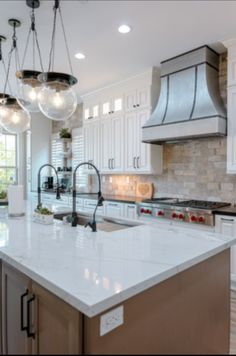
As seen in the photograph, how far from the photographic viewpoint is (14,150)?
684 centimetres

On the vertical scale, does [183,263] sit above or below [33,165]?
below

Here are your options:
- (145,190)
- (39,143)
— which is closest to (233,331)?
(145,190)

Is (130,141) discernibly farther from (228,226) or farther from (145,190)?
(228,226)

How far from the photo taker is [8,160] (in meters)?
6.72

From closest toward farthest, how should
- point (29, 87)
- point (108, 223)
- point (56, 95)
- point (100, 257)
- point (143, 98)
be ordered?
point (100, 257) → point (56, 95) → point (108, 223) → point (29, 87) → point (143, 98)

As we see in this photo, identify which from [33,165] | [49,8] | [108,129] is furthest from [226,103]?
[33,165]

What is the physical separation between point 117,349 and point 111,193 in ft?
14.6

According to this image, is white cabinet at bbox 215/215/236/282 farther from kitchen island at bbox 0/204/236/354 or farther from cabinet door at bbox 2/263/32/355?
cabinet door at bbox 2/263/32/355

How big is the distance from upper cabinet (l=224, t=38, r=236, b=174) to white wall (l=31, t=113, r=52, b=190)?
190 inches

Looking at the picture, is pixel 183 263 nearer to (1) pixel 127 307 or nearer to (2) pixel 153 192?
(1) pixel 127 307

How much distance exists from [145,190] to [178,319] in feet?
11.4

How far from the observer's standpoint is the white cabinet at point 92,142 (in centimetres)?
532

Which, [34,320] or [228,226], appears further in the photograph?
[228,226]

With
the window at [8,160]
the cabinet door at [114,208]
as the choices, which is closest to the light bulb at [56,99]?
the cabinet door at [114,208]
